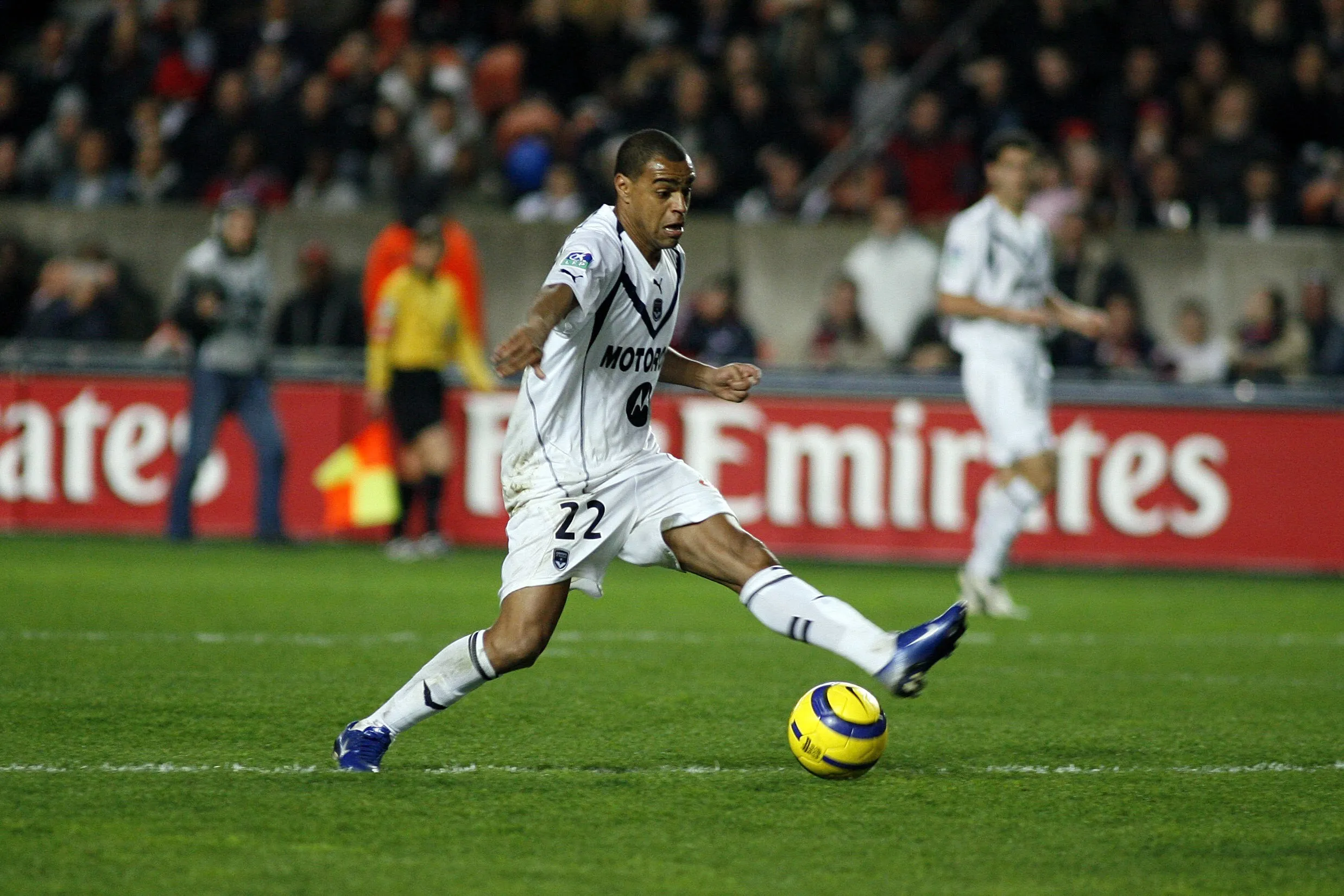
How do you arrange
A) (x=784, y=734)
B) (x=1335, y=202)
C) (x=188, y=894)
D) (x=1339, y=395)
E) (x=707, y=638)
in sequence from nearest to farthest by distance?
1. (x=188, y=894)
2. (x=784, y=734)
3. (x=707, y=638)
4. (x=1339, y=395)
5. (x=1335, y=202)

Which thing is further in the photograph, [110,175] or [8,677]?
[110,175]

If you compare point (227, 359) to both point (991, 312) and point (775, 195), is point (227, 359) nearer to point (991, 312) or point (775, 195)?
point (775, 195)

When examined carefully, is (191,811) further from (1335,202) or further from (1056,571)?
(1335,202)

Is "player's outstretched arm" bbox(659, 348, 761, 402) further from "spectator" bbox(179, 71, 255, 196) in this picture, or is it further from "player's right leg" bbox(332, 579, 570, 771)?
"spectator" bbox(179, 71, 255, 196)

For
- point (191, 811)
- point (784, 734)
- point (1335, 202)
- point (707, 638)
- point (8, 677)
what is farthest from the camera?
point (1335, 202)

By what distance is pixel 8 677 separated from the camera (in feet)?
23.2

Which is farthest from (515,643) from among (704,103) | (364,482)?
(704,103)

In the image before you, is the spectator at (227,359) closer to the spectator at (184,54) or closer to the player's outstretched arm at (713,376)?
the spectator at (184,54)

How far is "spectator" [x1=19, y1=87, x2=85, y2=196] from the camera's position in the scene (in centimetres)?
1705

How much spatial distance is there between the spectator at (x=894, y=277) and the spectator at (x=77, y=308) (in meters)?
5.92

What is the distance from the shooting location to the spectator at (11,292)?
1573cm

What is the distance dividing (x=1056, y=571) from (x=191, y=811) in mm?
8981

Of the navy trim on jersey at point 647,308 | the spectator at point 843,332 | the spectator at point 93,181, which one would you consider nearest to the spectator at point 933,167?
the spectator at point 843,332

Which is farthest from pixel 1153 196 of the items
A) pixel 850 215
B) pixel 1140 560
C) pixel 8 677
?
pixel 8 677
